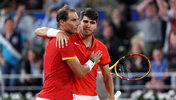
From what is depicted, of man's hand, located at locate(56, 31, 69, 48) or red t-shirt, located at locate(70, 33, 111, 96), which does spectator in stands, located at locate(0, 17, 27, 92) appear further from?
man's hand, located at locate(56, 31, 69, 48)

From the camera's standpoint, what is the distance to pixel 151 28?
34.2ft

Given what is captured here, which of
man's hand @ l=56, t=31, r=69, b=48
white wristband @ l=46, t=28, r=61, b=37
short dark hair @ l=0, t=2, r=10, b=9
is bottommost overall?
man's hand @ l=56, t=31, r=69, b=48

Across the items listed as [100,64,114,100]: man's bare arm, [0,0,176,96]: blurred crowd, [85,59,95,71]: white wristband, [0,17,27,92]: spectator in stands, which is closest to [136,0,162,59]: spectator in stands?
[0,0,176,96]: blurred crowd

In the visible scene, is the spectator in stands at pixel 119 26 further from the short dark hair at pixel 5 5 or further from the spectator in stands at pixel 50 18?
the short dark hair at pixel 5 5

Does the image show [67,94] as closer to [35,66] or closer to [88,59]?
[88,59]

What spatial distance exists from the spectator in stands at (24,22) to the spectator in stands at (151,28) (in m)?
4.15

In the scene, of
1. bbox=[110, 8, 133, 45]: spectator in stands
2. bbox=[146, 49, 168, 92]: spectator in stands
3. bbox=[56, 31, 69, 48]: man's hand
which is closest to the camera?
bbox=[56, 31, 69, 48]: man's hand

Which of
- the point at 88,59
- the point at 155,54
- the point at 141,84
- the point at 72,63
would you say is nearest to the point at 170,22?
the point at 155,54

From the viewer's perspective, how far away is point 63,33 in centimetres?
470

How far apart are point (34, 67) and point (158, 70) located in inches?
164

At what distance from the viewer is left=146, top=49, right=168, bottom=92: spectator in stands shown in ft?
32.4

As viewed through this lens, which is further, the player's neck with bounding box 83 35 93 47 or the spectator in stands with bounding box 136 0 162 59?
the spectator in stands with bounding box 136 0 162 59

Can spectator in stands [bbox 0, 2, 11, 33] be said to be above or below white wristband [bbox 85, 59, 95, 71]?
above

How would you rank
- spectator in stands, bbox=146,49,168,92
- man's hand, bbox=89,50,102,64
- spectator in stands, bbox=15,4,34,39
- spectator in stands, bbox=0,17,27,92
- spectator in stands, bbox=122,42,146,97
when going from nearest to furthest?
man's hand, bbox=89,50,102,64
spectator in stands, bbox=146,49,168,92
spectator in stands, bbox=122,42,146,97
spectator in stands, bbox=0,17,27,92
spectator in stands, bbox=15,4,34,39
